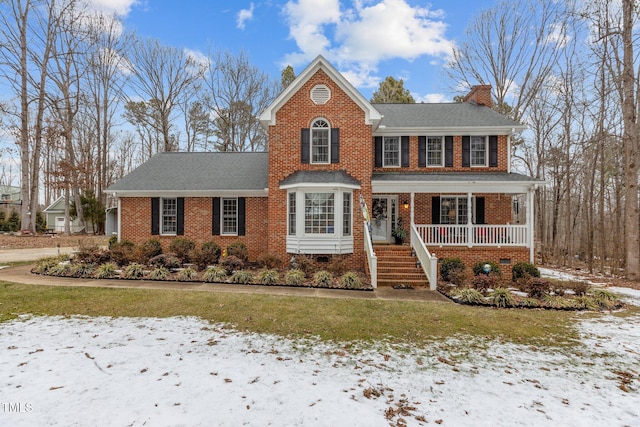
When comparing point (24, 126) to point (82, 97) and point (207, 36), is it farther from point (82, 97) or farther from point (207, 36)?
point (207, 36)

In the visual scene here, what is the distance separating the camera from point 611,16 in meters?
14.8

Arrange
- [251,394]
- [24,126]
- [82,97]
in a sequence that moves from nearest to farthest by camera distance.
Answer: [251,394]
[24,126]
[82,97]

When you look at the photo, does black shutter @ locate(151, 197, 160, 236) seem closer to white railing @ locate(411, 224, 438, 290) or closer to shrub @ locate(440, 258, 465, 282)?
white railing @ locate(411, 224, 438, 290)

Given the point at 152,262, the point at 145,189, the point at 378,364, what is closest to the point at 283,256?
the point at 152,262

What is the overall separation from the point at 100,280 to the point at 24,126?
73.3 ft

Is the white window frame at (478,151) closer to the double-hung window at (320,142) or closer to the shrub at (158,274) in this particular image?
the double-hung window at (320,142)

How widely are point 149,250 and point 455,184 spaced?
13.0 m

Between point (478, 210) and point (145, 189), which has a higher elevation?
point (145, 189)

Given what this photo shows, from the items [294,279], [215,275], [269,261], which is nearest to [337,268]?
[294,279]

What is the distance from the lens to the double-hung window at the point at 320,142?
13.6 meters

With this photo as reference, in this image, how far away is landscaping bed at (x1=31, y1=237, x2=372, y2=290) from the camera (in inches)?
421

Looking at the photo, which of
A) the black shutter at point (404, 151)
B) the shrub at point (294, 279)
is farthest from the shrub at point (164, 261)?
the black shutter at point (404, 151)

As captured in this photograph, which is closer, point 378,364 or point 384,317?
point 378,364

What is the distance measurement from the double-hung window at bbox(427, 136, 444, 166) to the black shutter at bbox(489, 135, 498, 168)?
2.17m
